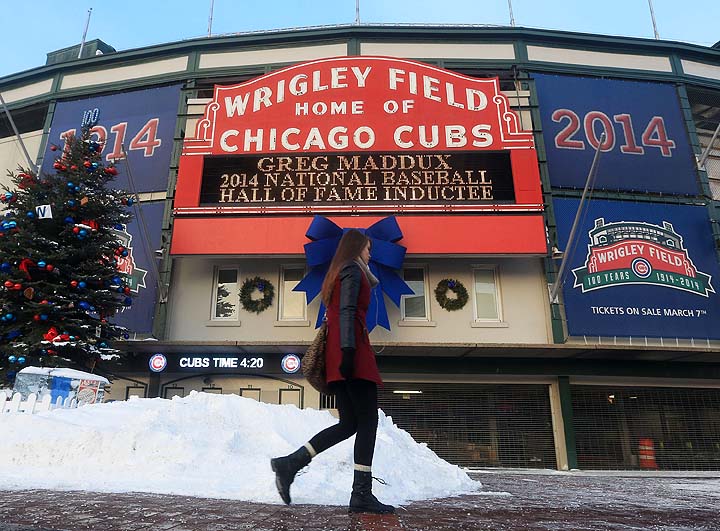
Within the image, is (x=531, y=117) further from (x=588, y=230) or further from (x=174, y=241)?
(x=174, y=241)

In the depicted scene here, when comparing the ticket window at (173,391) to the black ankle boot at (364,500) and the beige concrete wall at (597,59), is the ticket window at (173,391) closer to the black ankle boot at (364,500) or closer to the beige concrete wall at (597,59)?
the black ankle boot at (364,500)

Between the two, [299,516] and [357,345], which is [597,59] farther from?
[299,516]

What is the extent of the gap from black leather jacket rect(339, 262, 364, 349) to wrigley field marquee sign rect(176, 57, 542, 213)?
405 inches

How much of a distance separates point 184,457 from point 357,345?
2095 mm

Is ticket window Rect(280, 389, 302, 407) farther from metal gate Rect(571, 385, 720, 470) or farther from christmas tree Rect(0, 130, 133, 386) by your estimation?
metal gate Rect(571, 385, 720, 470)

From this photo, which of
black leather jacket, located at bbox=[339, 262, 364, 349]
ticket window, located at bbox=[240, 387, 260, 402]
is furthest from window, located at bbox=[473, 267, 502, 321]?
black leather jacket, located at bbox=[339, 262, 364, 349]

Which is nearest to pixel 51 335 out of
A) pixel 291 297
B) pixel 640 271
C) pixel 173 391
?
pixel 173 391

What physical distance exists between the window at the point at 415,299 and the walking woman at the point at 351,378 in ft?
35.1

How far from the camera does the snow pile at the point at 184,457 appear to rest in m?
3.82

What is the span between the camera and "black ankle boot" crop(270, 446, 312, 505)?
3.29m

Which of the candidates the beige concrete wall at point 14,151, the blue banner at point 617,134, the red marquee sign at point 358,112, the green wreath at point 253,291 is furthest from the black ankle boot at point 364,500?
the beige concrete wall at point 14,151

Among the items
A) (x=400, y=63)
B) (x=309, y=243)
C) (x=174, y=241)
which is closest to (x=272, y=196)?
(x=309, y=243)

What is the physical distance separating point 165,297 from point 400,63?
32.4 feet

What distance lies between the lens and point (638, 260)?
14195 mm
